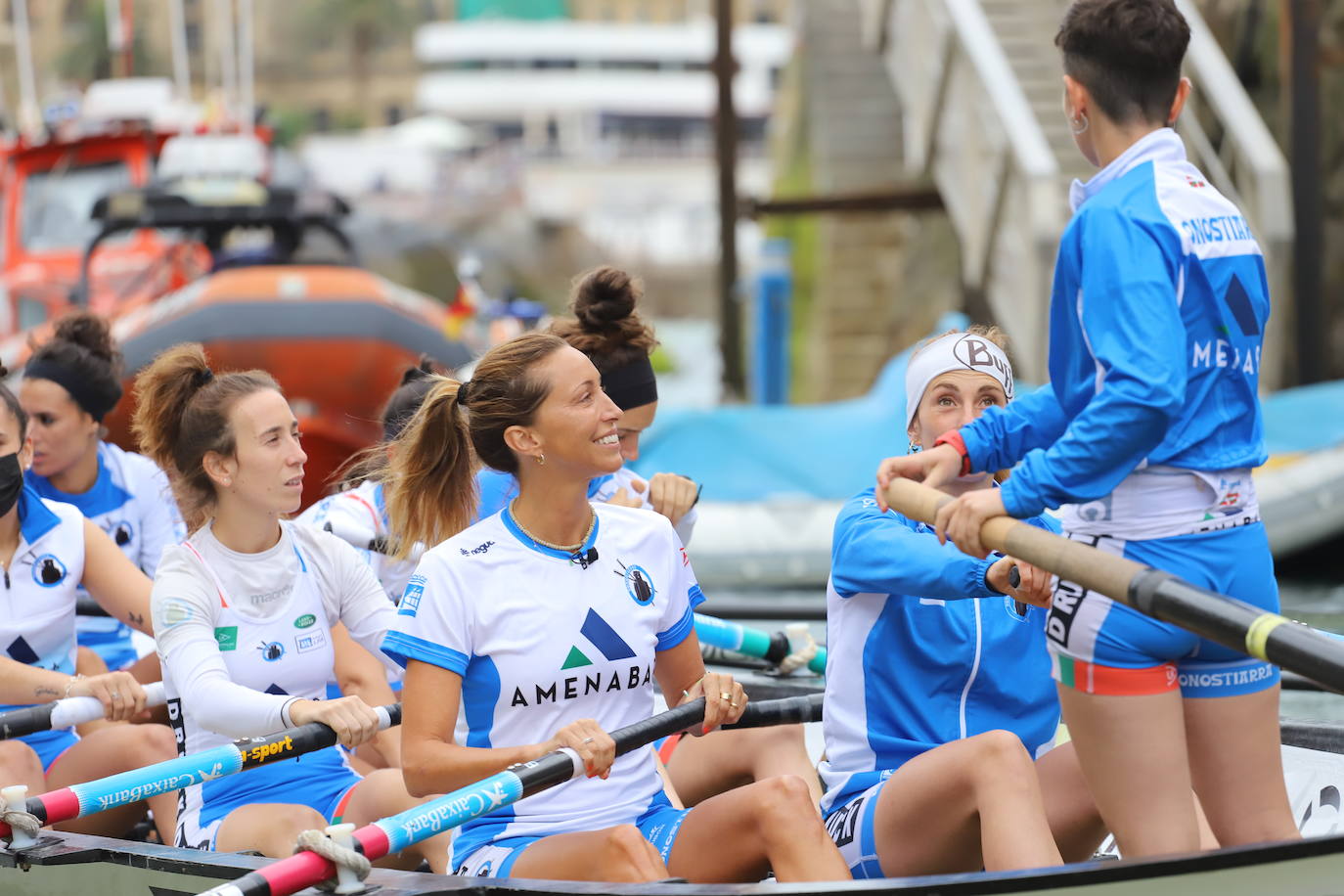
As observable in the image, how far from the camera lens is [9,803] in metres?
3.11

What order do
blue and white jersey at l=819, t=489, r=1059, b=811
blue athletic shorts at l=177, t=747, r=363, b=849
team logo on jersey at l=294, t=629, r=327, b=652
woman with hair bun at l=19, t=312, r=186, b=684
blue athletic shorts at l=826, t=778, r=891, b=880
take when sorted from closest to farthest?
blue athletic shorts at l=826, t=778, r=891, b=880 < blue and white jersey at l=819, t=489, r=1059, b=811 < blue athletic shorts at l=177, t=747, r=363, b=849 < team logo on jersey at l=294, t=629, r=327, b=652 < woman with hair bun at l=19, t=312, r=186, b=684

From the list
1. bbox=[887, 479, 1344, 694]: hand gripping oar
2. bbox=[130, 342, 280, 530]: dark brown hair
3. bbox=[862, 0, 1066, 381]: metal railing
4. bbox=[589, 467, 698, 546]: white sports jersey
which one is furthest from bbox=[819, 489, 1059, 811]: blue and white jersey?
bbox=[862, 0, 1066, 381]: metal railing

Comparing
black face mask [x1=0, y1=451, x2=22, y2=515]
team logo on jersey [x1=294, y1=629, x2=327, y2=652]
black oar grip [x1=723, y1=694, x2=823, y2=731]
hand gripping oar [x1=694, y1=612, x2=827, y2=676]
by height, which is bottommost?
hand gripping oar [x1=694, y1=612, x2=827, y2=676]

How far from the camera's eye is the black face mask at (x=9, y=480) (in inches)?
144

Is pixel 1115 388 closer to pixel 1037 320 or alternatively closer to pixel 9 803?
pixel 9 803

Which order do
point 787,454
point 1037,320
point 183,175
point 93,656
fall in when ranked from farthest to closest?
1. point 183,175
2. point 1037,320
3. point 787,454
4. point 93,656

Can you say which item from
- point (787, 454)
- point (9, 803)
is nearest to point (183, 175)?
point (787, 454)

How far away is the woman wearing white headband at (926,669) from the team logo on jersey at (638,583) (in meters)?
0.35

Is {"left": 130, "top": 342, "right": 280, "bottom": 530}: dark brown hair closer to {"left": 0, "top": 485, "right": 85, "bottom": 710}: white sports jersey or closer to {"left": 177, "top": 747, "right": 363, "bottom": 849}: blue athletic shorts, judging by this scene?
{"left": 0, "top": 485, "right": 85, "bottom": 710}: white sports jersey

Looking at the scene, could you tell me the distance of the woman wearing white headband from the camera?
2.75 m

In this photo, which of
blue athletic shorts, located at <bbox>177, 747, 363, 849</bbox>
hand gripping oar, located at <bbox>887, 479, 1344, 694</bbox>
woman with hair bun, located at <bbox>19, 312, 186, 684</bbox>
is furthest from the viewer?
woman with hair bun, located at <bbox>19, 312, 186, 684</bbox>

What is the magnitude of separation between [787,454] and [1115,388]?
264 inches

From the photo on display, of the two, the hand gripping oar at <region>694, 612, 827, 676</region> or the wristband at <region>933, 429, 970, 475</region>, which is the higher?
the wristband at <region>933, 429, 970, 475</region>

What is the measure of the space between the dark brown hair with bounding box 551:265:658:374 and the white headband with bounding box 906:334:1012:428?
102 centimetres
